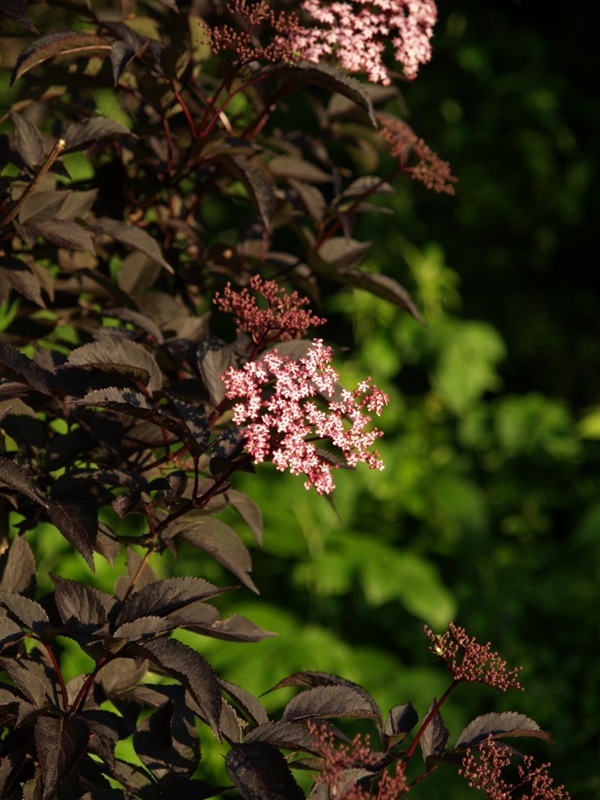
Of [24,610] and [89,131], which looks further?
[89,131]

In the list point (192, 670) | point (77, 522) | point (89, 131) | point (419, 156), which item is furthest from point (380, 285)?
point (192, 670)

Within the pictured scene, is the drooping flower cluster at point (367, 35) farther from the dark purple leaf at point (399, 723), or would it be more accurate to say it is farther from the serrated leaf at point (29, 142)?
the dark purple leaf at point (399, 723)

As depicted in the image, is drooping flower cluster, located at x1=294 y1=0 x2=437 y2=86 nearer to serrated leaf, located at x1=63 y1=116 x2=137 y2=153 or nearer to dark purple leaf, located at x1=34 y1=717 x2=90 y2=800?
serrated leaf, located at x1=63 y1=116 x2=137 y2=153

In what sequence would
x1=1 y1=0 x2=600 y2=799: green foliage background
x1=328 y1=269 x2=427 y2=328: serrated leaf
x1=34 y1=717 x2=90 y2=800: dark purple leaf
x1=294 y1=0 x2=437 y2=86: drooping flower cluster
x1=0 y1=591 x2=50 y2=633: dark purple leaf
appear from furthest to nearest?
1. x1=1 y1=0 x2=600 y2=799: green foliage background
2. x1=328 y1=269 x2=427 y2=328: serrated leaf
3. x1=294 y1=0 x2=437 y2=86: drooping flower cluster
4. x1=0 y1=591 x2=50 y2=633: dark purple leaf
5. x1=34 y1=717 x2=90 y2=800: dark purple leaf

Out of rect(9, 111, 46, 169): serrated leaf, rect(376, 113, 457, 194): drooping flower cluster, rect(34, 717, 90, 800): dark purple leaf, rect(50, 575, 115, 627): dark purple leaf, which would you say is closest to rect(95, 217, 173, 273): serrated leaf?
rect(9, 111, 46, 169): serrated leaf

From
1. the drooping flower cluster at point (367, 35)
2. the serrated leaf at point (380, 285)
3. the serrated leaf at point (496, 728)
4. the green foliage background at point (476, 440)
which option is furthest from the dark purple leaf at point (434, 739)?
the green foliage background at point (476, 440)

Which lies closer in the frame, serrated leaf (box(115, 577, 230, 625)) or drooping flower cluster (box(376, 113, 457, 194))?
serrated leaf (box(115, 577, 230, 625))

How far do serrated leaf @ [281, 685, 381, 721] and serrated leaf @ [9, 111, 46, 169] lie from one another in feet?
2.11

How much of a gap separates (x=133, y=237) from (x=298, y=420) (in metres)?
0.43

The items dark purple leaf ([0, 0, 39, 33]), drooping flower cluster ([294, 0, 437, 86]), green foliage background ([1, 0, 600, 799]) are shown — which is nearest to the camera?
dark purple leaf ([0, 0, 39, 33])

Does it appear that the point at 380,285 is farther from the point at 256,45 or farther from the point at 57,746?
the point at 57,746

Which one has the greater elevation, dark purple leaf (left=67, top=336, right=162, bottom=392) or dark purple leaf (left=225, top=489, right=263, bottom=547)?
dark purple leaf (left=225, top=489, right=263, bottom=547)

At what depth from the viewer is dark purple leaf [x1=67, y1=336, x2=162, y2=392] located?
38.6 inches

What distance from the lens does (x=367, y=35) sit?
126 centimetres
